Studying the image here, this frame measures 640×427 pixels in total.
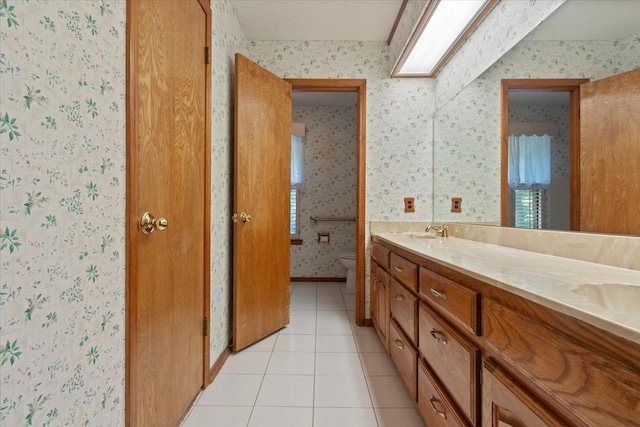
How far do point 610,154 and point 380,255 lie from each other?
4.13 feet

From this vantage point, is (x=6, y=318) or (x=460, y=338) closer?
(x=6, y=318)

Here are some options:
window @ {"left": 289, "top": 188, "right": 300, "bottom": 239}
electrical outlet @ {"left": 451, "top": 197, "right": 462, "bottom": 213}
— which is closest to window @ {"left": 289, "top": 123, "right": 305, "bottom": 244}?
window @ {"left": 289, "top": 188, "right": 300, "bottom": 239}

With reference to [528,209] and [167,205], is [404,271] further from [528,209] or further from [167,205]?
[167,205]

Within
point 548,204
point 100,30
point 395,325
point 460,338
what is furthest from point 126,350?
point 548,204

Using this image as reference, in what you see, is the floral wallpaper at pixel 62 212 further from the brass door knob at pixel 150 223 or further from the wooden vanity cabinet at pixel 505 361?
the wooden vanity cabinet at pixel 505 361

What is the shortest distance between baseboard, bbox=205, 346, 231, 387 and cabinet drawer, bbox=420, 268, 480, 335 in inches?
49.7

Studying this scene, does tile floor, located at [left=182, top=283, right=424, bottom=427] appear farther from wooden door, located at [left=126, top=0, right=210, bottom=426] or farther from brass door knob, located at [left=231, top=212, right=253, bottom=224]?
brass door knob, located at [left=231, top=212, right=253, bottom=224]

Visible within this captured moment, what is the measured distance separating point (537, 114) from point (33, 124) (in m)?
1.81

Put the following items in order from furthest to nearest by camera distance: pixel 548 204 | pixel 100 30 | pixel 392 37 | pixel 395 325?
pixel 392 37 < pixel 395 325 < pixel 548 204 < pixel 100 30

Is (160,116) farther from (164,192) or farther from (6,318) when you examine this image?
(6,318)

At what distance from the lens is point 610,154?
972mm

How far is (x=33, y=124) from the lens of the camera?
0.57 metres

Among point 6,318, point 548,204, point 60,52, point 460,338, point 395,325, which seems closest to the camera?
point 6,318

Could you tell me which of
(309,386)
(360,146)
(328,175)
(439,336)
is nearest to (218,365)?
(309,386)
